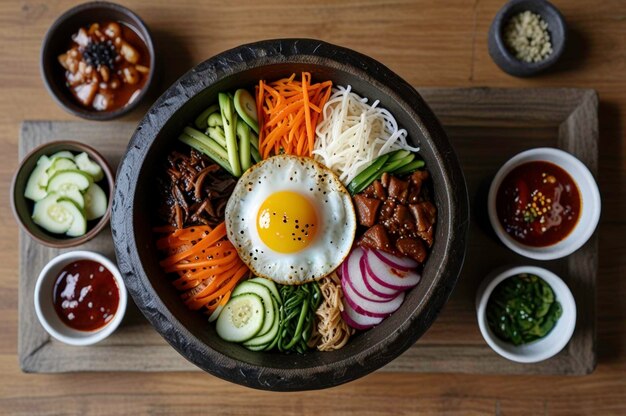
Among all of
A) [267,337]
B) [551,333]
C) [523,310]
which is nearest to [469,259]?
[523,310]

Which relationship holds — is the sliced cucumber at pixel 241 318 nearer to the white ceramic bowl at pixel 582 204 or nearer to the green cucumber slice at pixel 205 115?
the green cucumber slice at pixel 205 115

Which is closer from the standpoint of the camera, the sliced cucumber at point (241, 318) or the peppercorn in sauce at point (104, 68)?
the sliced cucumber at point (241, 318)

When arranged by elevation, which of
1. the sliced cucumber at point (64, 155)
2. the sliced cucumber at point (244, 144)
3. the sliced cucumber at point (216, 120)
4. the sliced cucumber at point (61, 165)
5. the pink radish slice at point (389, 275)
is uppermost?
the sliced cucumber at point (216, 120)

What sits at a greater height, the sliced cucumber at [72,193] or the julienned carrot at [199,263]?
the sliced cucumber at [72,193]

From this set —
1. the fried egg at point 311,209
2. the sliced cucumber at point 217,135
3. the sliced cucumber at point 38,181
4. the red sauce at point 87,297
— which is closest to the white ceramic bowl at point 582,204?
the fried egg at point 311,209

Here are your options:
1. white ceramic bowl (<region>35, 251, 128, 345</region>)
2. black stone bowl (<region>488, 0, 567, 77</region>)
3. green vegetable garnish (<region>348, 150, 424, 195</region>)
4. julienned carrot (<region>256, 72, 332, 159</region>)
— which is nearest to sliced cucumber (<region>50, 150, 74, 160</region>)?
white ceramic bowl (<region>35, 251, 128, 345</region>)

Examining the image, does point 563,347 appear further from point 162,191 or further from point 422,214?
point 162,191
